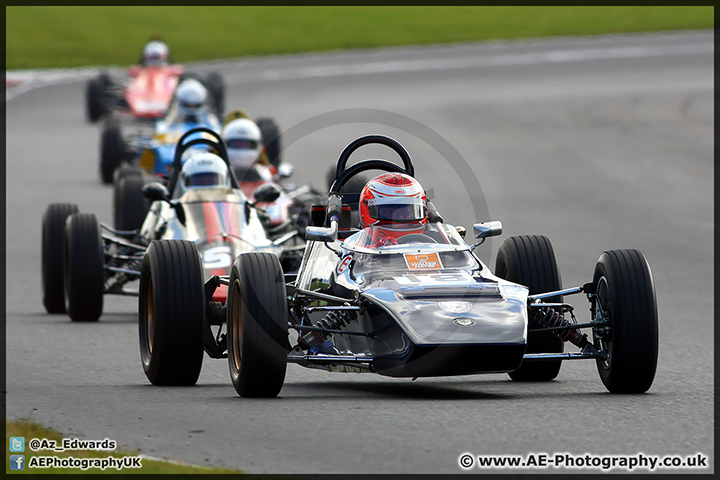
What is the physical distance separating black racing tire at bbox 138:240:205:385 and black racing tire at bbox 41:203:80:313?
17.0ft

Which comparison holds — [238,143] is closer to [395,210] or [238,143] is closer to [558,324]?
[395,210]

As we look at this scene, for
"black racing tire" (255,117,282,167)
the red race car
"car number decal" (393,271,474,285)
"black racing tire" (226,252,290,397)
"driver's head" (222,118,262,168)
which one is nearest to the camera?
"black racing tire" (226,252,290,397)

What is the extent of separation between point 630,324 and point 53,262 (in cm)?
785

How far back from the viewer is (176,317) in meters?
9.75

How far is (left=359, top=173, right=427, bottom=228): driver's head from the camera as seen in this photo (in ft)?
34.3

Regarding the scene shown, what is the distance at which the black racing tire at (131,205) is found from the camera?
56.4 feet

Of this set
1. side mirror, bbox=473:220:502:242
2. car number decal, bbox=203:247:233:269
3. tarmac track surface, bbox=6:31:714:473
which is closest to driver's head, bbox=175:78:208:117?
tarmac track surface, bbox=6:31:714:473

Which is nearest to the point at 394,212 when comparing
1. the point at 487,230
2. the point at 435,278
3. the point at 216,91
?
the point at 487,230

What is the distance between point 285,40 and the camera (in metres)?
51.2

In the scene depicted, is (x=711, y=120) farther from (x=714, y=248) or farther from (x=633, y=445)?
(x=633, y=445)

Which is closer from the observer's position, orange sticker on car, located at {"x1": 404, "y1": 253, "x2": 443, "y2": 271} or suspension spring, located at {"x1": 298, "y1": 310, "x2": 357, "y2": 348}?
suspension spring, located at {"x1": 298, "y1": 310, "x2": 357, "y2": 348}

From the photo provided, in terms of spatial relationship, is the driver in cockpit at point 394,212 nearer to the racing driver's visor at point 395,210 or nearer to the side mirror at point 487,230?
the racing driver's visor at point 395,210

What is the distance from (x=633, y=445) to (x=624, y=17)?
49.4m

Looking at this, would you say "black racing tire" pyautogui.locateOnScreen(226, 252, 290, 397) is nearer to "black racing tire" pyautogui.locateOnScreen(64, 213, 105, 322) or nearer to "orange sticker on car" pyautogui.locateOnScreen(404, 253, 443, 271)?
"orange sticker on car" pyautogui.locateOnScreen(404, 253, 443, 271)
